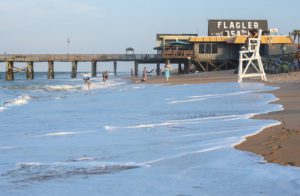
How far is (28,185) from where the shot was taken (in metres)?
5.50

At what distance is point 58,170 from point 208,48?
4993 cm

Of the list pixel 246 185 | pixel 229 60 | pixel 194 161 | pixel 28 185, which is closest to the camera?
pixel 246 185

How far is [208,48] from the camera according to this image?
55406mm

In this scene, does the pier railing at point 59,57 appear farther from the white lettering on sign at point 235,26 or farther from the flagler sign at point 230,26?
the white lettering on sign at point 235,26

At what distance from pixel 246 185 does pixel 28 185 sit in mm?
2109

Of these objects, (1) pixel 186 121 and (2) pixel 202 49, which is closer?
(1) pixel 186 121

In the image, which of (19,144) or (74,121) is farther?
(74,121)

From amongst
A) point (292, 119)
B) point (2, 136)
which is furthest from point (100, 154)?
point (292, 119)

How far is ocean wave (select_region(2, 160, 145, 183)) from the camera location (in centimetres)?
589

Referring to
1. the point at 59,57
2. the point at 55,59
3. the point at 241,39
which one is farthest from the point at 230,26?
the point at 55,59

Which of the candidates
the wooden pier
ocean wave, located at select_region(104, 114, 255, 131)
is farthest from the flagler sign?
ocean wave, located at select_region(104, 114, 255, 131)

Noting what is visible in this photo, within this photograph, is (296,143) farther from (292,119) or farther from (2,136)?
(2,136)

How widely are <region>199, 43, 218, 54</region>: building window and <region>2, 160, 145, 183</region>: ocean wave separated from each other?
49.2 metres

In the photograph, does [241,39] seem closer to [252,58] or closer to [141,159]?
[252,58]
